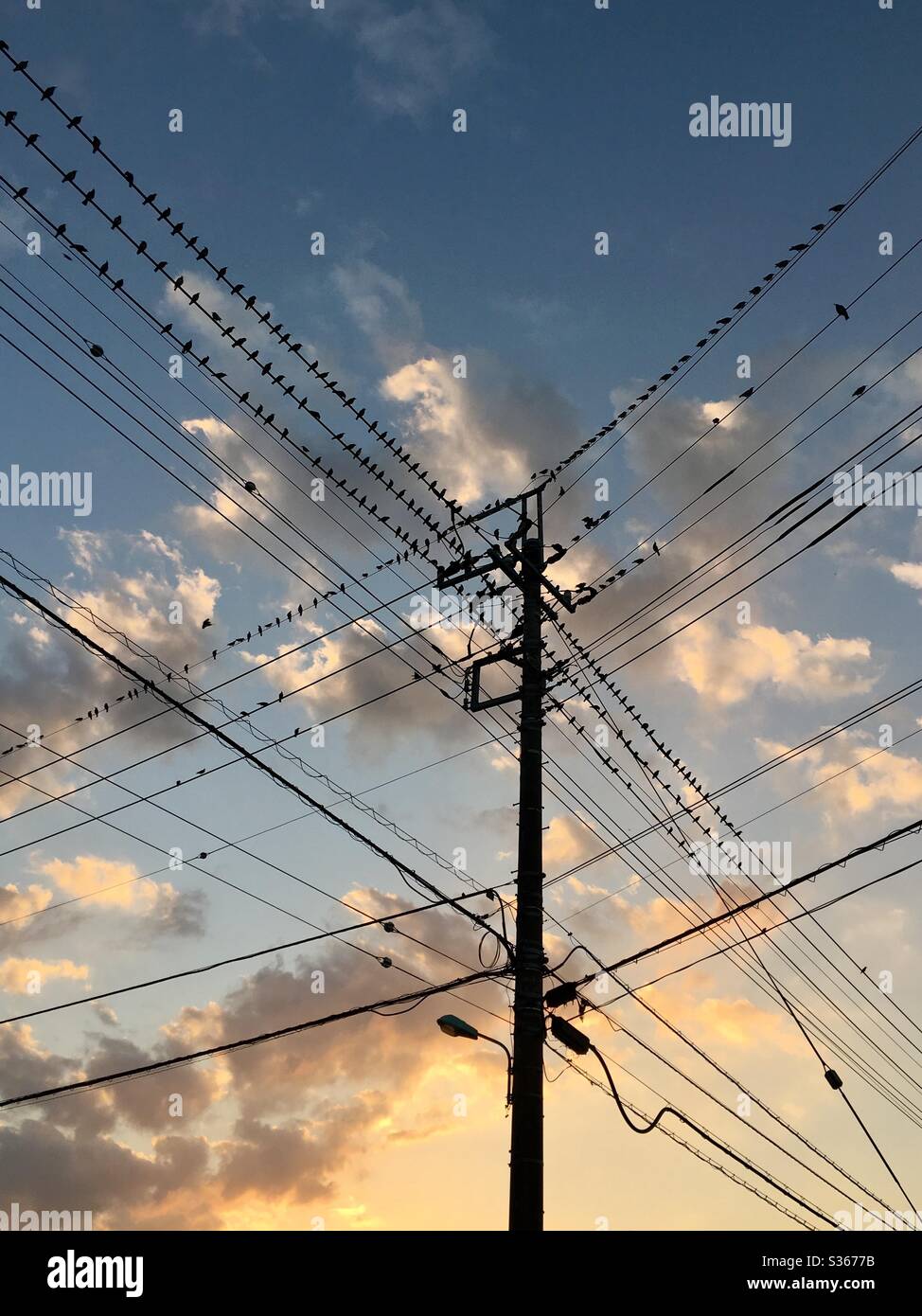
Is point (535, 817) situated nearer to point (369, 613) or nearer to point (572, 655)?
point (572, 655)

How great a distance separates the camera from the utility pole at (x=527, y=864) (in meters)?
11.3

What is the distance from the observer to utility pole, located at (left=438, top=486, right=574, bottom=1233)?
1127 centimetres

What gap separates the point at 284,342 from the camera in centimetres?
1176

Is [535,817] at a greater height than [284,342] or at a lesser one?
lesser

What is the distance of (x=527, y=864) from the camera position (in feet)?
43.3
